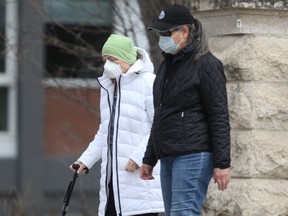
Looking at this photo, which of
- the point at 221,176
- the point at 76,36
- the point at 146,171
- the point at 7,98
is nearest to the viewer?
the point at 221,176

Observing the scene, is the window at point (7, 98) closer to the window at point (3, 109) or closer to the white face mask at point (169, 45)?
the window at point (3, 109)

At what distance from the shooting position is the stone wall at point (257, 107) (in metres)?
6.41

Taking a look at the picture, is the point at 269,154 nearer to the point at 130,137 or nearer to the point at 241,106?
the point at 241,106

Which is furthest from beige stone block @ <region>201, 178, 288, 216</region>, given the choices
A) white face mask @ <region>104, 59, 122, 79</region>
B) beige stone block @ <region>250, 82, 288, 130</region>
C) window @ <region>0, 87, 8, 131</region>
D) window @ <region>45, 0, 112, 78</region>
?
window @ <region>0, 87, 8, 131</region>

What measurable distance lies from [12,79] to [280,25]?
6.98 metres

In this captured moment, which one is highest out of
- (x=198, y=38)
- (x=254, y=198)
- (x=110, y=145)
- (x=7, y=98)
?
(x=198, y=38)

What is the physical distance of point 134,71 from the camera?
21.6 ft

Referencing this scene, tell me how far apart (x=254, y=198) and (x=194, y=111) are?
34.5 inches

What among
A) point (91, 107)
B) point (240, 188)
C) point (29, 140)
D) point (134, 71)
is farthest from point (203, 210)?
point (29, 140)

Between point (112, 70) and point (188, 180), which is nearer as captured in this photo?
point (188, 180)

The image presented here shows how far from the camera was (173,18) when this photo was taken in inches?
233

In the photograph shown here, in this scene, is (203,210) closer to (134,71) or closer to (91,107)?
(134,71)

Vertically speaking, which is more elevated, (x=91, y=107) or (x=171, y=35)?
(x=171, y=35)

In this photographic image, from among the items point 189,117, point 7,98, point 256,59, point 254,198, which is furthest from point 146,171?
point 7,98
